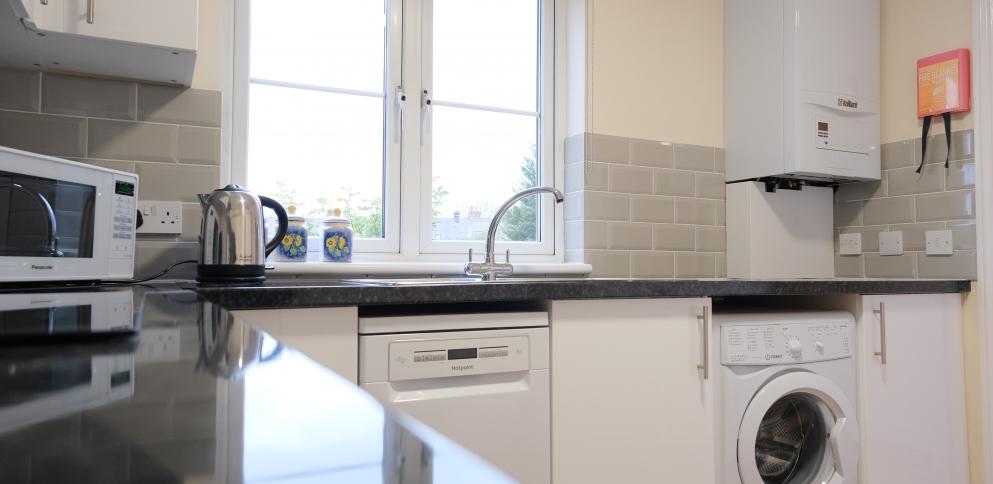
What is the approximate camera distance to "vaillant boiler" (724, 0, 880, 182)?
2.45 metres

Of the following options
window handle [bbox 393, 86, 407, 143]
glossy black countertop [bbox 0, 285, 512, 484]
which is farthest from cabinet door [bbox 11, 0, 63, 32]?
glossy black countertop [bbox 0, 285, 512, 484]

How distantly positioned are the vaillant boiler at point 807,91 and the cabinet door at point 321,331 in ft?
6.08

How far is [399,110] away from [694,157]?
1260 millimetres

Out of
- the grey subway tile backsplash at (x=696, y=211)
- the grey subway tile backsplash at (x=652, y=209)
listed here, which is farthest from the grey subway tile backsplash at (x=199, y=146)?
the grey subway tile backsplash at (x=696, y=211)

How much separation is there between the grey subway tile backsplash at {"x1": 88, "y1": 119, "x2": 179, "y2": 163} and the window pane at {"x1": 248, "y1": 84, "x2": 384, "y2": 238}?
32cm

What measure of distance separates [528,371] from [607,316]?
248mm

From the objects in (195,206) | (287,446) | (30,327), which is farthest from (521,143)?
(287,446)

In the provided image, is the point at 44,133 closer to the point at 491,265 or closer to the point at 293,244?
the point at 293,244

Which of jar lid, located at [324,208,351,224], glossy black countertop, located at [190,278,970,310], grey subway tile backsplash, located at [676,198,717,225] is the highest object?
grey subway tile backsplash, located at [676,198,717,225]

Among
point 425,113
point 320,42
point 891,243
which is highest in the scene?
point 320,42

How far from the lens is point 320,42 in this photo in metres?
2.29

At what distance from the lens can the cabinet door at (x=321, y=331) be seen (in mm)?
1271

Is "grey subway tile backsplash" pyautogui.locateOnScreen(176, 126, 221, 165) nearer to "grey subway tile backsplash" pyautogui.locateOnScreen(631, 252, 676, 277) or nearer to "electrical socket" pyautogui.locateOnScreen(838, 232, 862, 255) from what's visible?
"grey subway tile backsplash" pyautogui.locateOnScreen(631, 252, 676, 277)

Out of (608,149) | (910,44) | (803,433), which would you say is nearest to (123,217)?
(608,149)
